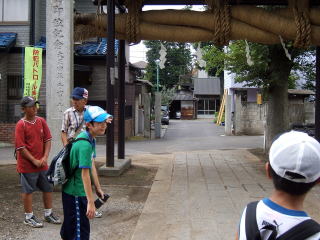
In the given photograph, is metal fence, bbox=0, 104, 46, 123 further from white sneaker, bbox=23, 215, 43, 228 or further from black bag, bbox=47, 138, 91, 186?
black bag, bbox=47, 138, 91, 186

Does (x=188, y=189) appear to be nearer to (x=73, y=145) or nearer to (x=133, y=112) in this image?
(x=73, y=145)

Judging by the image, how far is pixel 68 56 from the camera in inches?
334

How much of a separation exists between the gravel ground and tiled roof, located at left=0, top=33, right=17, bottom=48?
10.7m

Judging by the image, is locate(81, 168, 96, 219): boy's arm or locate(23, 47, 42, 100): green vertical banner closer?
locate(81, 168, 96, 219): boy's arm

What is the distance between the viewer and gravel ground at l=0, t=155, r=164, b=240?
561 cm

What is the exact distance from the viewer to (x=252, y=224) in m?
2.07

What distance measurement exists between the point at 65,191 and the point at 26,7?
59.8 ft

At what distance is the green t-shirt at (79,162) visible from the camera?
4117mm

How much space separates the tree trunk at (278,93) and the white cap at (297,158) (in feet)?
36.3

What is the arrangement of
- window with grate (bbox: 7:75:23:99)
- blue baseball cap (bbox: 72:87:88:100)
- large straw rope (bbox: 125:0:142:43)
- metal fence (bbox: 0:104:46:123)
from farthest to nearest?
window with grate (bbox: 7:75:23:99) < metal fence (bbox: 0:104:46:123) < large straw rope (bbox: 125:0:142:43) < blue baseball cap (bbox: 72:87:88:100)

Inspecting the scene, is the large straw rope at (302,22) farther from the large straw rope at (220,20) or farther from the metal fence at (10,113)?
the metal fence at (10,113)

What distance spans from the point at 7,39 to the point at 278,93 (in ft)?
41.0

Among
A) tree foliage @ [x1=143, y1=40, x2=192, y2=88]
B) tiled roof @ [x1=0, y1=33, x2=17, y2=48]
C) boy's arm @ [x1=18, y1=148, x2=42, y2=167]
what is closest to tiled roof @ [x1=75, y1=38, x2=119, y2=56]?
tiled roof @ [x1=0, y1=33, x2=17, y2=48]

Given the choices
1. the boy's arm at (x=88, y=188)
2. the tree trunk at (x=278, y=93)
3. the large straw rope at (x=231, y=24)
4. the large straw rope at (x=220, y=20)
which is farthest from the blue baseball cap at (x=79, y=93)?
the tree trunk at (x=278, y=93)
